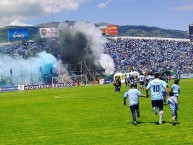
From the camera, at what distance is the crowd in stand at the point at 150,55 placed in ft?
431

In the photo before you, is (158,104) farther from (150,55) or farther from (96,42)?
(150,55)

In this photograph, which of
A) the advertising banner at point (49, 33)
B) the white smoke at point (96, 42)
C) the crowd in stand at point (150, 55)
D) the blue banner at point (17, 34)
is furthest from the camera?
the blue banner at point (17, 34)

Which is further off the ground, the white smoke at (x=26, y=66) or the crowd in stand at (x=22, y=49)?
the crowd in stand at (x=22, y=49)

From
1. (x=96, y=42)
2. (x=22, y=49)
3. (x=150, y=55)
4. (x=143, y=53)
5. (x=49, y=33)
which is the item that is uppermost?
(x=49, y=33)

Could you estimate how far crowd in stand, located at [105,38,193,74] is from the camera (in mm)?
131500

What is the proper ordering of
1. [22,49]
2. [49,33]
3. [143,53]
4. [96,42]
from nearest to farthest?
[96,42] → [49,33] → [22,49] → [143,53]

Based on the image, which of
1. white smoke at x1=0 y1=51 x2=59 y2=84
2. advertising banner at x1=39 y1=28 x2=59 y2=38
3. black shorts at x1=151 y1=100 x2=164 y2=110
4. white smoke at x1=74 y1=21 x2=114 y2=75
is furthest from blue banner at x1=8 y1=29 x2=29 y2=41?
black shorts at x1=151 y1=100 x2=164 y2=110

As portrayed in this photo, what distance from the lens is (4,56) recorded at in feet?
416

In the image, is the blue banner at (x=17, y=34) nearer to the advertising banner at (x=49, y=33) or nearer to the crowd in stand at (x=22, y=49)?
the crowd in stand at (x=22, y=49)

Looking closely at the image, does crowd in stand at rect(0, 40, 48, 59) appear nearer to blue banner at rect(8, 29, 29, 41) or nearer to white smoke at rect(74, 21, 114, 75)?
blue banner at rect(8, 29, 29, 41)

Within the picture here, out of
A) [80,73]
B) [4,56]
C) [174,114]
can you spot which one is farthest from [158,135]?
[4,56]

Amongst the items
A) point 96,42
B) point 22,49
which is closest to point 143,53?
point 96,42

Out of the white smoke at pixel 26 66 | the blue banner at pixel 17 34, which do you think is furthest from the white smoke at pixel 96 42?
the blue banner at pixel 17 34

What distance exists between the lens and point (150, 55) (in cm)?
14438
